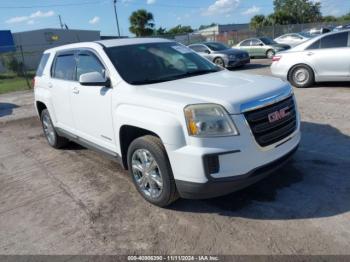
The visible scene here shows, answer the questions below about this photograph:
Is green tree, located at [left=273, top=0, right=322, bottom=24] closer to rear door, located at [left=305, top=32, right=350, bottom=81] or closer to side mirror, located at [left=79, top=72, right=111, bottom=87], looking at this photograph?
rear door, located at [left=305, top=32, right=350, bottom=81]

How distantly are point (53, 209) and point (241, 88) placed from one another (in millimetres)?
2625

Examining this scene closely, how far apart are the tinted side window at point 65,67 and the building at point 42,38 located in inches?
1274

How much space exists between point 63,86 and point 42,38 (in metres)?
42.0

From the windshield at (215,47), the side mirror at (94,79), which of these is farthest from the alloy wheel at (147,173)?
the windshield at (215,47)

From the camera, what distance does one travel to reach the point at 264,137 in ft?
10.8

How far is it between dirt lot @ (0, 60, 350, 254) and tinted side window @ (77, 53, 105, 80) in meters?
1.50

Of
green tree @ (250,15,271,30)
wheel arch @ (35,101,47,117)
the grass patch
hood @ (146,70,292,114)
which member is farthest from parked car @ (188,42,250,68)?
green tree @ (250,15,271,30)

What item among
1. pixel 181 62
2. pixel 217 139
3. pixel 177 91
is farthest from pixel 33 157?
pixel 217 139

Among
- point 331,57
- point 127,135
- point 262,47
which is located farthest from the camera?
point 262,47

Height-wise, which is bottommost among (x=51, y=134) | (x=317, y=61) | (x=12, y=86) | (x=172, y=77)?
(x=12, y=86)

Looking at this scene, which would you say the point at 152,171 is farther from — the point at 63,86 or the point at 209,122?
the point at 63,86

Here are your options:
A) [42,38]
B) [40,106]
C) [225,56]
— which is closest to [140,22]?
[42,38]

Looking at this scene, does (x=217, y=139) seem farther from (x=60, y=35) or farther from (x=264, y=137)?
(x=60, y=35)

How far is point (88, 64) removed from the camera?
15.4 feet
